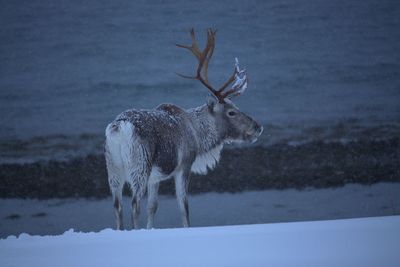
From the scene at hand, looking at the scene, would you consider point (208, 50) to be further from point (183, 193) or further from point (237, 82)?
point (183, 193)

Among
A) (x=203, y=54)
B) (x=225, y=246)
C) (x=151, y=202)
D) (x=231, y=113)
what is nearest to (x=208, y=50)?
(x=203, y=54)

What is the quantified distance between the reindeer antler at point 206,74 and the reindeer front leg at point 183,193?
0.54 meters

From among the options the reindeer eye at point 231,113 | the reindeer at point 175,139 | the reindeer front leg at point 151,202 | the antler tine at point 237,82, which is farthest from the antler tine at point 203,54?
the reindeer front leg at point 151,202

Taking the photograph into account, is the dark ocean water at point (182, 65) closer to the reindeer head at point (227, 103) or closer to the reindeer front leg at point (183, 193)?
the reindeer head at point (227, 103)

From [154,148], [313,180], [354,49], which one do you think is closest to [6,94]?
[154,148]

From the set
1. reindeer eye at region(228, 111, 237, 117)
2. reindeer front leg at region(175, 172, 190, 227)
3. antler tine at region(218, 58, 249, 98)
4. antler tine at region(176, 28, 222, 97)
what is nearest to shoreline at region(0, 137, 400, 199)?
reindeer front leg at region(175, 172, 190, 227)

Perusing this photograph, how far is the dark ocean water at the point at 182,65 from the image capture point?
11.3ft

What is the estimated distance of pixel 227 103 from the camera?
3592 mm

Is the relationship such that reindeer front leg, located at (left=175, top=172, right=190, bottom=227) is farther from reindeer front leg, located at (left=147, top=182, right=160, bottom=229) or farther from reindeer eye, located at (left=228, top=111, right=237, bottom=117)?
reindeer eye, located at (left=228, top=111, right=237, bottom=117)

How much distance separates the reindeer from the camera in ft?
10.2

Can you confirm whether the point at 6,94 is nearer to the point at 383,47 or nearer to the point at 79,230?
the point at 79,230

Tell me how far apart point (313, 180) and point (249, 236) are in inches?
23.8

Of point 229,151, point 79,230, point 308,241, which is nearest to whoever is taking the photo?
point 308,241

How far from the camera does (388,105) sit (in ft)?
11.9
